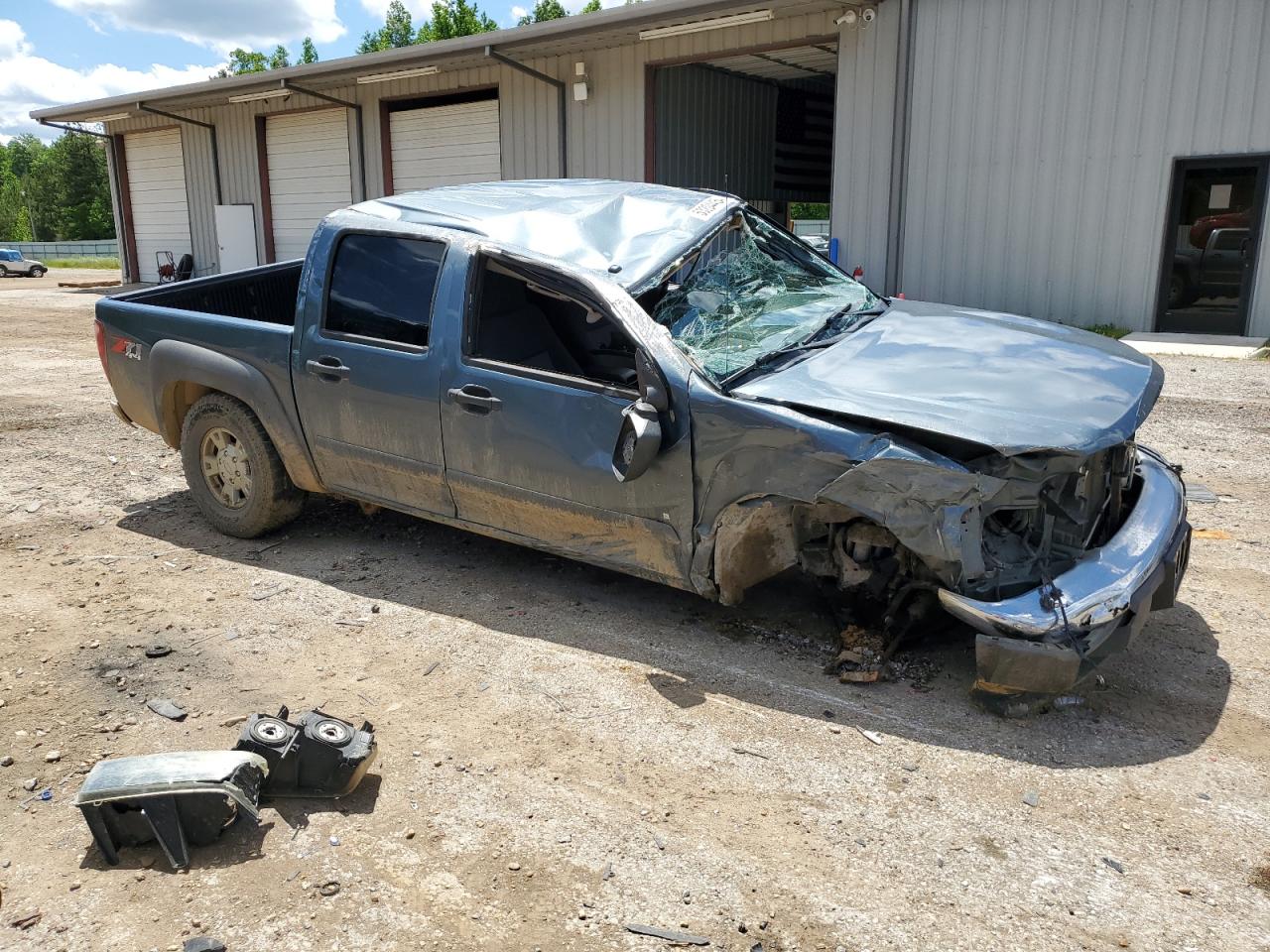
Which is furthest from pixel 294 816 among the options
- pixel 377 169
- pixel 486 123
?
pixel 377 169

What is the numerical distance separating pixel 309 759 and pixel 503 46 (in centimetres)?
1511

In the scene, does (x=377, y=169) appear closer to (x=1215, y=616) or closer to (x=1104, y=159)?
(x=1104, y=159)

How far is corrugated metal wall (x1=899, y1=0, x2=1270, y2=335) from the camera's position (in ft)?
38.2

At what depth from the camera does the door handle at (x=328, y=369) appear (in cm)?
487

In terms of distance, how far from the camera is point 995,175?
514 inches

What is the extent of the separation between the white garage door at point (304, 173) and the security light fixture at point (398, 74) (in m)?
1.88

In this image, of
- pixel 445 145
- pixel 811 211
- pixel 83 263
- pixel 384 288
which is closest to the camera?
pixel 384 288

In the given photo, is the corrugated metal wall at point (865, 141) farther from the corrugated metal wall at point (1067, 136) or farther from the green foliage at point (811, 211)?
the green foliage at point (811, 211)

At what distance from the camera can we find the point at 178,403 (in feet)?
19.0

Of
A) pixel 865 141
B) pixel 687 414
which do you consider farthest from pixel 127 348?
pixel 865 141

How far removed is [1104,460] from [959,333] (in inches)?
35.3

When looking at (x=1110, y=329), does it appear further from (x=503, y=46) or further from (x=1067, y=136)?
(x=503, y=46)

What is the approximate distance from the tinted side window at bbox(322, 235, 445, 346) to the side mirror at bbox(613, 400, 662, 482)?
4.14 ft

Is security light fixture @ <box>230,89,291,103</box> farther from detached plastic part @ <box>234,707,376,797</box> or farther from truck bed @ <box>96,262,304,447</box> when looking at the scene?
detached plastic part @ <box>234,707,376,797</box>
